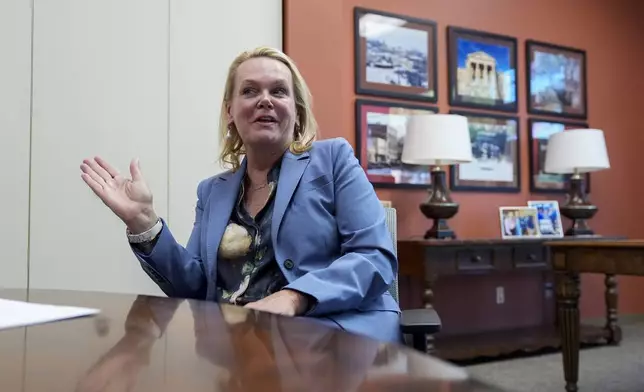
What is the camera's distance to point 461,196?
13.3 feet

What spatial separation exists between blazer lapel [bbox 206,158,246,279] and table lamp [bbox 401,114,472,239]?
1934mm

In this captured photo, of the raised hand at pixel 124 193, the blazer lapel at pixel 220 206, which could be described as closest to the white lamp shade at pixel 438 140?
the blazer lapel at pixel 220 206

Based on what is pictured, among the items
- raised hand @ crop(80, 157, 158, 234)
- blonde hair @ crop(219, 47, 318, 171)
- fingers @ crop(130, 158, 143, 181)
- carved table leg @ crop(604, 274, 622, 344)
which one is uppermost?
blonde hair @ crop(219, 47, 318, 171)

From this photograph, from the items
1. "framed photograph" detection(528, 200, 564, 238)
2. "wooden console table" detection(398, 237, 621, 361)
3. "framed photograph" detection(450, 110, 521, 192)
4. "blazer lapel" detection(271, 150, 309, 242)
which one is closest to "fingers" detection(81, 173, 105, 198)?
"blazer lapel" detection(271, 150, 309, 242)

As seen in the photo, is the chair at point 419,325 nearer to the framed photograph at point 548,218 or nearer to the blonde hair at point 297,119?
the blonde hair at point 297,119

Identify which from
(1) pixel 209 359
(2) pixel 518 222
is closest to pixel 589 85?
(2) pixel 518 222

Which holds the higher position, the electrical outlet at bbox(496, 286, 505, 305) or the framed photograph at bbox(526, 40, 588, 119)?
the framed photograph at bbox(526, 40, 588, 119)

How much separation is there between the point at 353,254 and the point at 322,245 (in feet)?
0.45

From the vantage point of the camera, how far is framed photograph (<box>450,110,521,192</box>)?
407cm

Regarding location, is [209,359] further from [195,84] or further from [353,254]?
[195,84]

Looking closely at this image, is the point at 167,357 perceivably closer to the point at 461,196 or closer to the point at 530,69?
the point at 461,196

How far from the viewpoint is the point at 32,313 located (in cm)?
81

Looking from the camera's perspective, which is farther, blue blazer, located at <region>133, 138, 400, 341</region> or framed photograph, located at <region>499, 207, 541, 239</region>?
framed photograph, located at <region>499, 207, 541, 239</region>

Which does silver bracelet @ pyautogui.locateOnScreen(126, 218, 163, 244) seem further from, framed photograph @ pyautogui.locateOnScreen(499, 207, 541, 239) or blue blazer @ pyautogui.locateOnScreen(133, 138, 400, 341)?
framed photograph @ pyautogui.locateOnScreen(499, 207, 541, 239)
